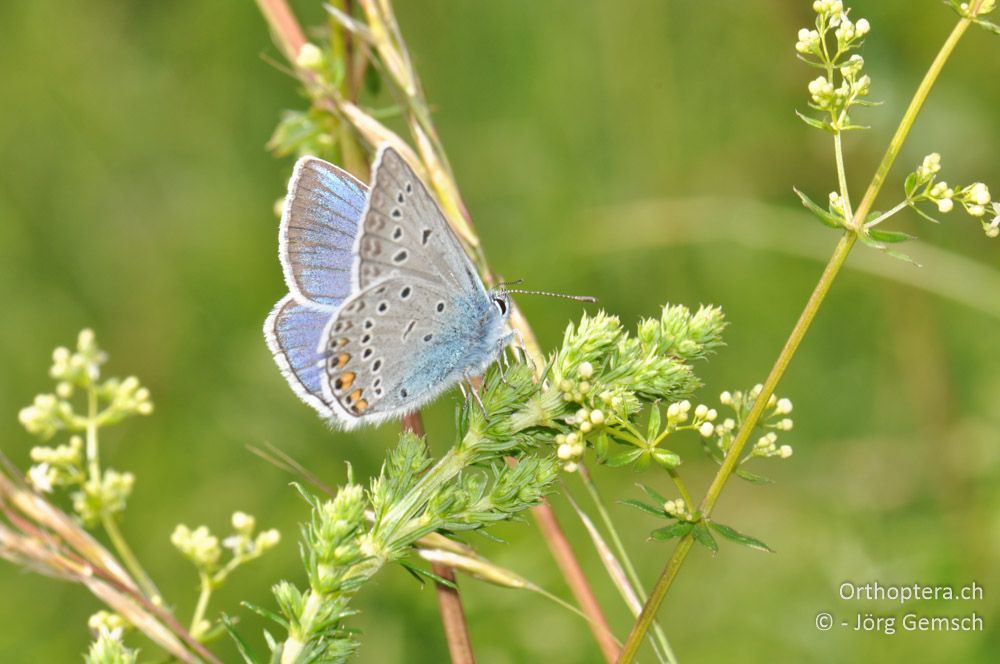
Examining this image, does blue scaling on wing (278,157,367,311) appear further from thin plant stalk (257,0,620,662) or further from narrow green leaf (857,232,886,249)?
narrow green leaf (857,232,886,249)

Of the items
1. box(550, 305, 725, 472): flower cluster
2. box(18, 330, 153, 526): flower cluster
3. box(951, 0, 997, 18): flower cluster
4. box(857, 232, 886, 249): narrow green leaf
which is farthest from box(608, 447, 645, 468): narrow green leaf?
box(18, 330, 153, 526): flower cluster

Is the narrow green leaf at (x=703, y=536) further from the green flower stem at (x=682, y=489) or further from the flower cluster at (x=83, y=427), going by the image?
the flower cluster at (x=83, y=427)

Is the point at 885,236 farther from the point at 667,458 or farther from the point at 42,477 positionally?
the point at 42,477

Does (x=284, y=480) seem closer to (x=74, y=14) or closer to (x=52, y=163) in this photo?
(x=52, y=163)

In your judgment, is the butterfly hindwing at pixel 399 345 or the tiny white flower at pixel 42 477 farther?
the butterfly hindwing at pixel 399 345

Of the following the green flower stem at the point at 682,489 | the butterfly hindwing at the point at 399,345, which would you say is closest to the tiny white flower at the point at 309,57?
the butterfly hindwing at the point at 399,345

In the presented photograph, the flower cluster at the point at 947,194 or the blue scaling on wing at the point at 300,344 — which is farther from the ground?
the flower cluster at the point at 947,194

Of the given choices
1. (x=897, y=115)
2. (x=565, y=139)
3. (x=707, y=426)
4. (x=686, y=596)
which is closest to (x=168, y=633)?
(x=707, y=426)
